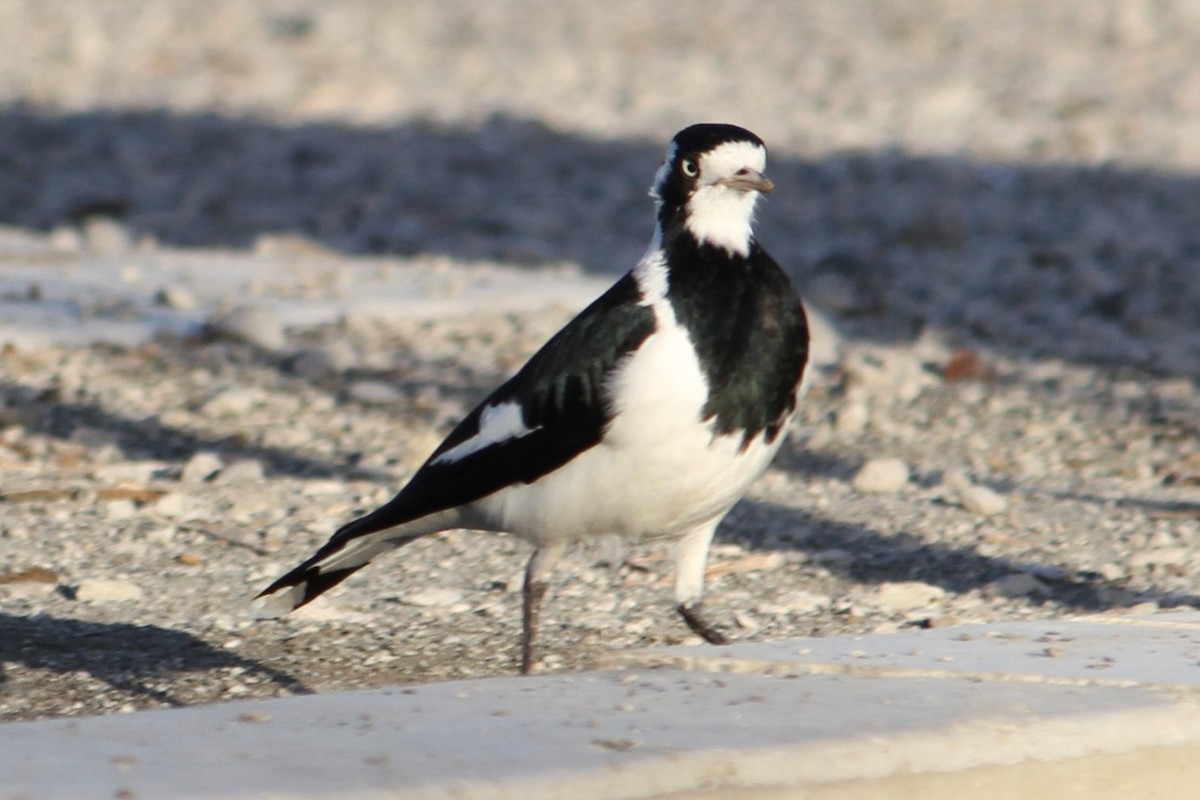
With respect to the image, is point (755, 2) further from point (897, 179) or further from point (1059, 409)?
point (1059, 409)

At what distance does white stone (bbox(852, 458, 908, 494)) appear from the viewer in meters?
6.02

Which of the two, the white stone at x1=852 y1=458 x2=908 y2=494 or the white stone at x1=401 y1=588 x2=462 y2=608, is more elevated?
the white stone at x1=852 y1=458 x2=908 y2=494

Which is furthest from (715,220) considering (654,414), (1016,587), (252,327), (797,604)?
(252,327)

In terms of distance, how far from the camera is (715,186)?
4.29 m

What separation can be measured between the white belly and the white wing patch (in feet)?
0.40

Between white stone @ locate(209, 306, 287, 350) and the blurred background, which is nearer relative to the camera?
white stone @ locate(209, 306, 287, 350)

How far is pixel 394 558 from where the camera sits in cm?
538

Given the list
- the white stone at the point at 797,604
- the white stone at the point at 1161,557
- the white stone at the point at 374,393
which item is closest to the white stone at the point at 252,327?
the white stone at the point at 374,393

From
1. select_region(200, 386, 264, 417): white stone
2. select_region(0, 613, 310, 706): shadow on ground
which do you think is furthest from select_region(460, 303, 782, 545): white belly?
select_region(200, 386, 264, 417): white stone

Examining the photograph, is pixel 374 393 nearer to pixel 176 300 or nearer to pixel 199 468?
pixel 199 468

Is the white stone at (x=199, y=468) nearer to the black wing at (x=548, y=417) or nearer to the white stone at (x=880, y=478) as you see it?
the black wing at (x=548, y=417)

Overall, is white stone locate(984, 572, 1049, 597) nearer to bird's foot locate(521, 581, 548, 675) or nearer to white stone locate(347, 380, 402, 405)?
bird's foot locate(521, 581, 548, 675)

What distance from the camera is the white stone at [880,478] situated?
602cm

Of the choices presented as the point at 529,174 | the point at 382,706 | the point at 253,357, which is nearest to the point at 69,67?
the point at 529,174
